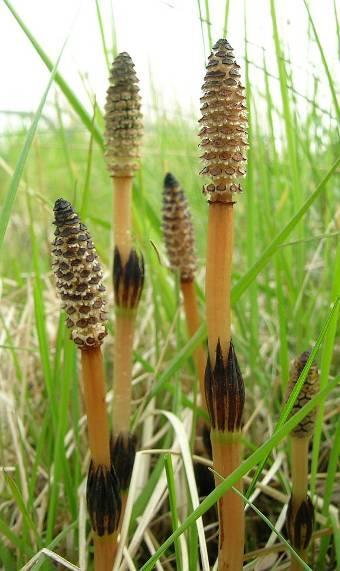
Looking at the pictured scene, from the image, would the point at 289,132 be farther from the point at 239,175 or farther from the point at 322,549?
the point at 322,549

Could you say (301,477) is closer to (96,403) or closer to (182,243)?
(96,403)

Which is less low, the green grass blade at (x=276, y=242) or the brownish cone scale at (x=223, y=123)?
the brownish cone scale at (x=223, y=123)

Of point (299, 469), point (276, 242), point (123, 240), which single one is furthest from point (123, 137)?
point (299, 469)

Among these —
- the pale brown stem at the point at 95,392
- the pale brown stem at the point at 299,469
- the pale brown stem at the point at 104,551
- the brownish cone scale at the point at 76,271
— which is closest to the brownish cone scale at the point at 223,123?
the brownish cone scale at the point at 76,271

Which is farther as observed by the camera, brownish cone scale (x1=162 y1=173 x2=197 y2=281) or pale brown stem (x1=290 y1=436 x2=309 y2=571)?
brownish cone scale (x1=162 y1=173 x2=197 y2=281)

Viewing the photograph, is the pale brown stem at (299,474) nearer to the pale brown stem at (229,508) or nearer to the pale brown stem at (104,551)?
the pale brown stem at (229,508)

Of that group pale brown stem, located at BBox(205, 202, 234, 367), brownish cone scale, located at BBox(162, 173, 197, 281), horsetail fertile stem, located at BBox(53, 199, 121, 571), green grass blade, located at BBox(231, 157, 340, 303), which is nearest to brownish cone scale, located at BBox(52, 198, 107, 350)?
horsetail fertile stem, located at BBox(53, 199, 121, 571)

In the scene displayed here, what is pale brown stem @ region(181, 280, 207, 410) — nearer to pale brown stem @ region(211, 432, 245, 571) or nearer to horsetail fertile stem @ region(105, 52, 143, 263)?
horsetail fertile stem @ region(105, 52, 143, 263)
